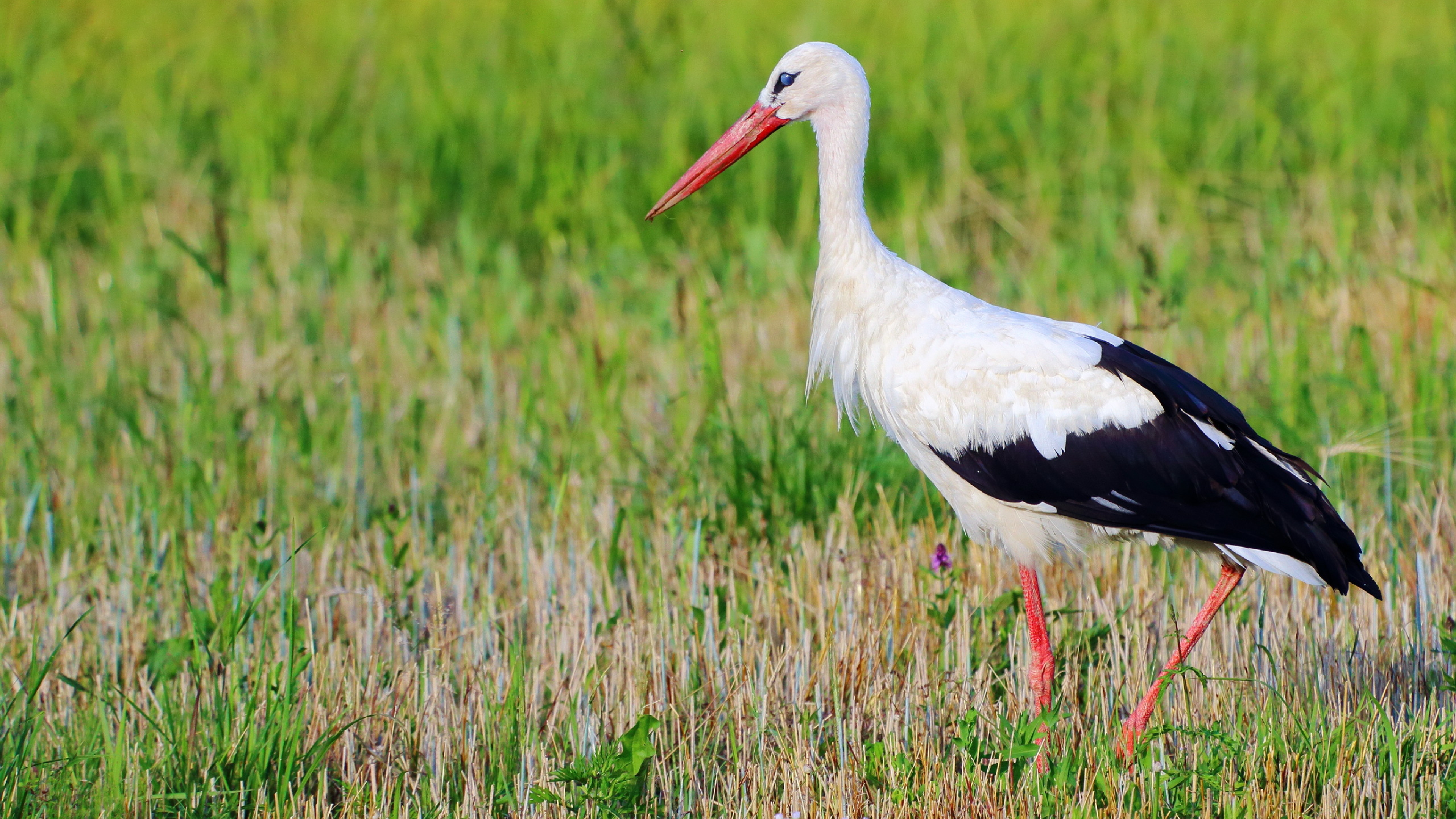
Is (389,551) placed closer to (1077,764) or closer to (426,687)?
(426,687)

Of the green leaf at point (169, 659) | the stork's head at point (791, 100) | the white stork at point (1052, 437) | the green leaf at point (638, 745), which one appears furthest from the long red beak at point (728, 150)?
the green leaf at point (169, 659)

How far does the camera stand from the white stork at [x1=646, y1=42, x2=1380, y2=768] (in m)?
3.16

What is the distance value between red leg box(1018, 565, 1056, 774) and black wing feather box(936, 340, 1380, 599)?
185 millimetres

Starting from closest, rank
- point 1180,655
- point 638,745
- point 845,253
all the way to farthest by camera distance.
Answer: point 638,745 < point 1180,655 < point 845,253

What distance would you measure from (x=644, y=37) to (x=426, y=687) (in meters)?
5.46

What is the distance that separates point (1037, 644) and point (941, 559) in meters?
0.39

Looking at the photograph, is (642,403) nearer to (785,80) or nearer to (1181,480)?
(785,80)

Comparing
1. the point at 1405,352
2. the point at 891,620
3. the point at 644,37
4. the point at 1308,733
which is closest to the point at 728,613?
the point at 891,620

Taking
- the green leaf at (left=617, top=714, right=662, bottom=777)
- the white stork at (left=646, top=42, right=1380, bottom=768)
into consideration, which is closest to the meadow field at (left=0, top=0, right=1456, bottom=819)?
the green leaf at (left=617, top=714, right=662, bottom=777)

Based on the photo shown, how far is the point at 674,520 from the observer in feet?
13.2

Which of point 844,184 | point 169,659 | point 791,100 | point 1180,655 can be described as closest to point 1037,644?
point 1180,655

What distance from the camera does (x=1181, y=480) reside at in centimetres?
322

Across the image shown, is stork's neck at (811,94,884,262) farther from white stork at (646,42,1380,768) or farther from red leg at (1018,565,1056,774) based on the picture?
red leg at (1018,565,1056,774)

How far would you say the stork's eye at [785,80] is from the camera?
371cm
